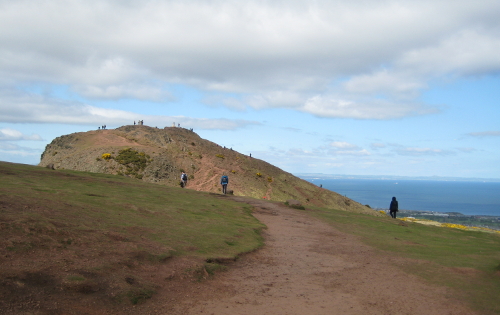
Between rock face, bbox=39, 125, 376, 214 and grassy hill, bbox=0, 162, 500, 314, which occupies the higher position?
rock face, bbox=39, 125, 376, 214

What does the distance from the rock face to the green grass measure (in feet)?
71.0

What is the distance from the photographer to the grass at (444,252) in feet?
37.9

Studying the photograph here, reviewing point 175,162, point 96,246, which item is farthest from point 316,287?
point 175,162

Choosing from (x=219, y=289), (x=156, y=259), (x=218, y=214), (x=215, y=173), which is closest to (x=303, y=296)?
(x=219, y=289)

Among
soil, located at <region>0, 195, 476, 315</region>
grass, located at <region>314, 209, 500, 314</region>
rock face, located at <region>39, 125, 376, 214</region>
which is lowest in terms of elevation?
soil, located at <region>0, 195, 476, 315</region>

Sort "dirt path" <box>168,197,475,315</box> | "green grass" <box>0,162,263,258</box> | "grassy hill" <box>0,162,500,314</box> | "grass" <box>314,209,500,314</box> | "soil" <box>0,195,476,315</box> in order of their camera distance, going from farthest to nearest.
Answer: "green grass" <box>0,162,263,258</box> < "grass" <box>314,209,500,314</box> < "dirt path" <box>168,197,475,315</box> < "grassy hill" <box>0,162,500,314</box> < "soil" <box>0,195,476,315</box>

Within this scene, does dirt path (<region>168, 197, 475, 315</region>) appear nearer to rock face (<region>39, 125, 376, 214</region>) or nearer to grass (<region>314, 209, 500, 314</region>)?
grass (<region>314, 209, 500, 314</region>)

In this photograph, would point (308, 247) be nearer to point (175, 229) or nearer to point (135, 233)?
point (175, 229)

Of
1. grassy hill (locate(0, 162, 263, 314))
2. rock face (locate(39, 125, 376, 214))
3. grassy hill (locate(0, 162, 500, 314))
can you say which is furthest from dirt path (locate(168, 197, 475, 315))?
rock face (locate(39, 125, 376, 214))

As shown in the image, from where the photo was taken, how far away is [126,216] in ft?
→ 55.6

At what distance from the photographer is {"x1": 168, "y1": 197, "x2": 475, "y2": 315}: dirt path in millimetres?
9969

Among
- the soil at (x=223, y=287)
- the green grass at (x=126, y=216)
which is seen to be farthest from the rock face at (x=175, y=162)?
the soil at (x=223, y=287)

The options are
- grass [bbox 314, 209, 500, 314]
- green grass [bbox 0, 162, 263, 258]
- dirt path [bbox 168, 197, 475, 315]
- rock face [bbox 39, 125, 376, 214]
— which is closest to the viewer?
dirt path [bbox 168, 197, 475, 315]

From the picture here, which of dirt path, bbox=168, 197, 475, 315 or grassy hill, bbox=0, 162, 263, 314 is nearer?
grassy hill, bbox=0, 162, 263, 314
